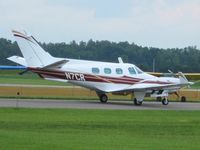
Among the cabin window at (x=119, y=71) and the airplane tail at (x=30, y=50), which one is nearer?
the airplane tail at (x=30, y=50)

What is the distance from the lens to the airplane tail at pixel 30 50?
4238cm

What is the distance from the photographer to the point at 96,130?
76.5 ft

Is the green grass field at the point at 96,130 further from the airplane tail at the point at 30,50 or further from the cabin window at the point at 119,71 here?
the cabin window at the point at 119,71

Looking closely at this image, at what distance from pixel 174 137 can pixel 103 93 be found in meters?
23.4

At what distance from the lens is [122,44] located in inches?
6275

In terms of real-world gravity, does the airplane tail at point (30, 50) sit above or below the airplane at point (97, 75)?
above

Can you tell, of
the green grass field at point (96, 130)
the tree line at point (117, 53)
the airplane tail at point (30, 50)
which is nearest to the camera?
the green grass field at point (96, 130)

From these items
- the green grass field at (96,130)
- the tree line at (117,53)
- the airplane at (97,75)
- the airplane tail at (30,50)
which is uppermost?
Result: the tree line at (117,53)

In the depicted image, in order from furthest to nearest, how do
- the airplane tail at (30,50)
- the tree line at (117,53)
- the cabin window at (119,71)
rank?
1. the tree line at (117,53)
2. the cabin window at (119,71)
3. the airplane tail at (30,50)

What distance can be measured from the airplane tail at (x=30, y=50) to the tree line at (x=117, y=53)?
93.2 metres

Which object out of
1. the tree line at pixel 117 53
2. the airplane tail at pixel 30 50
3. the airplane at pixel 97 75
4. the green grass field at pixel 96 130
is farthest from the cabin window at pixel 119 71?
the tree line at pixel 117 53

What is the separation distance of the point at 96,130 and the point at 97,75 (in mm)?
20782

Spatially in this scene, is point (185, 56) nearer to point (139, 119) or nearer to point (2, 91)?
point (2, 91)

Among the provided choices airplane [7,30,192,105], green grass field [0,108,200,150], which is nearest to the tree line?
airplane [7,30,192,105]
